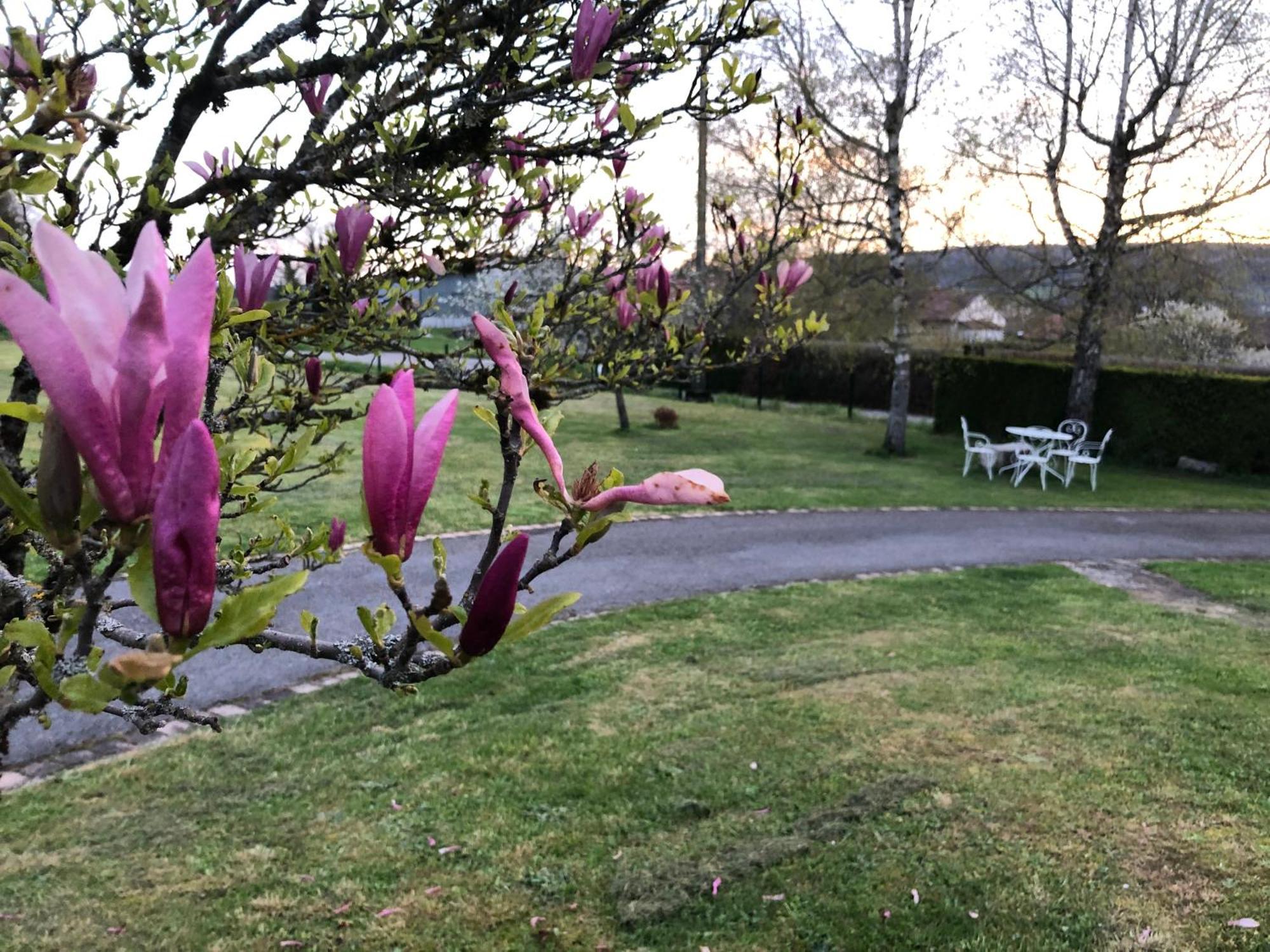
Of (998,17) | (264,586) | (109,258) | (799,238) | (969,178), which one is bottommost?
(264,586)

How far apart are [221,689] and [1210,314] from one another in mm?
24017

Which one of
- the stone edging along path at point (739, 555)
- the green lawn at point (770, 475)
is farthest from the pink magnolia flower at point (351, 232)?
the green lawn at point (770, 475)

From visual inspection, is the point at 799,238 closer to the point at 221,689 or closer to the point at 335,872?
the point at 335,872

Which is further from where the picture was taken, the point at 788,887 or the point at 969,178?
the point at 969,178

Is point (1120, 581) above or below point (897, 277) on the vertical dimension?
below

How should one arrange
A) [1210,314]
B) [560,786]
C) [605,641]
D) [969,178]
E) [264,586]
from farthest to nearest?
[1210,314] < [969,178] < [605,641] < [560,786] < [264,586]

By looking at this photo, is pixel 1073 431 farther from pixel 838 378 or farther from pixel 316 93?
pixel 316 93

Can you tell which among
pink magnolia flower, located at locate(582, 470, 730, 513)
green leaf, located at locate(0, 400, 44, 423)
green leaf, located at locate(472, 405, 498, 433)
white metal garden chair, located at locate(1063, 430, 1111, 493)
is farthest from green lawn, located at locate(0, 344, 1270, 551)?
pink magnolia flower, located at locate(582, 470, 730, 513)

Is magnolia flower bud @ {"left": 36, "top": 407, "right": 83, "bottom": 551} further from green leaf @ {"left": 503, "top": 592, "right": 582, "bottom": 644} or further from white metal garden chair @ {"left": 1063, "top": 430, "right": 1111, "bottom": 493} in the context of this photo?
white metal garden chair @ {"left": 1063, "top": 430, "right": 1111, "bottom": 493}

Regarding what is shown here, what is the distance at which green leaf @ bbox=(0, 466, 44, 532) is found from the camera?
0.77 m

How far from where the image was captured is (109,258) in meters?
1.59

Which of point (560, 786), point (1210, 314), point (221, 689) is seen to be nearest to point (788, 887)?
point (560, 786)

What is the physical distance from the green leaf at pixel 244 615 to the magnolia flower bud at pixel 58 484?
14 cm

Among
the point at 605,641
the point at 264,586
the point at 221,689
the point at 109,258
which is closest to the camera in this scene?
the point at 264,586
